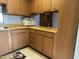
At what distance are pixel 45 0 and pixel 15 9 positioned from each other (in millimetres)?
1224

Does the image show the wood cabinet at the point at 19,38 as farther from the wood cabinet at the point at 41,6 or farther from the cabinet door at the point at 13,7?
the wood cabinet at the point at 41,6

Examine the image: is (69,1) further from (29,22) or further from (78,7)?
(29,22)

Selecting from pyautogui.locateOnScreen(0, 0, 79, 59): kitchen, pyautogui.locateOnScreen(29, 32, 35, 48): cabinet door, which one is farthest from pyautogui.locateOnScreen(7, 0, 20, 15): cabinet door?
pyautogui.locateOnScreen(29, 32, 35, 48): cabinet door

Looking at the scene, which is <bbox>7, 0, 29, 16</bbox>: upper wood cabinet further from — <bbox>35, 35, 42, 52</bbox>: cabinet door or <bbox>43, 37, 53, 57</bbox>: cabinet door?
<bbox>43, 37, 53, 57</bbox>: cabinet door

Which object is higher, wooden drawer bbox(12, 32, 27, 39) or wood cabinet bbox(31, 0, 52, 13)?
wood cabinet bbox(31, 0, 52, 13)

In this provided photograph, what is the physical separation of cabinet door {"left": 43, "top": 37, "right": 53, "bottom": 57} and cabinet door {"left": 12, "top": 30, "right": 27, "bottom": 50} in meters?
1.02

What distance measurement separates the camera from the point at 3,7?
3070mm

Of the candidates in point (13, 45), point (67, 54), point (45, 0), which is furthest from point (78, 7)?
point (13, 45)

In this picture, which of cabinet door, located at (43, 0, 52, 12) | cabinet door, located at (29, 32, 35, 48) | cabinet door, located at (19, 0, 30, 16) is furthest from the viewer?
cabinet door, located at (19, 0, 30, 16)

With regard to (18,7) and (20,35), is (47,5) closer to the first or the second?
(18,7)

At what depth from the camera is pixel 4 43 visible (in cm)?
262

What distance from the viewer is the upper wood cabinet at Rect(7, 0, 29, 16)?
3.04 metres

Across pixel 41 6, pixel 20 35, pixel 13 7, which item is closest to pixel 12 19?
pixel 13 7

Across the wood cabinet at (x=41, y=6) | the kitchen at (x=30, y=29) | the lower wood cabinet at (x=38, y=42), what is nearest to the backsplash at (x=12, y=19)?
the kitchen at (x=30, y=29)
